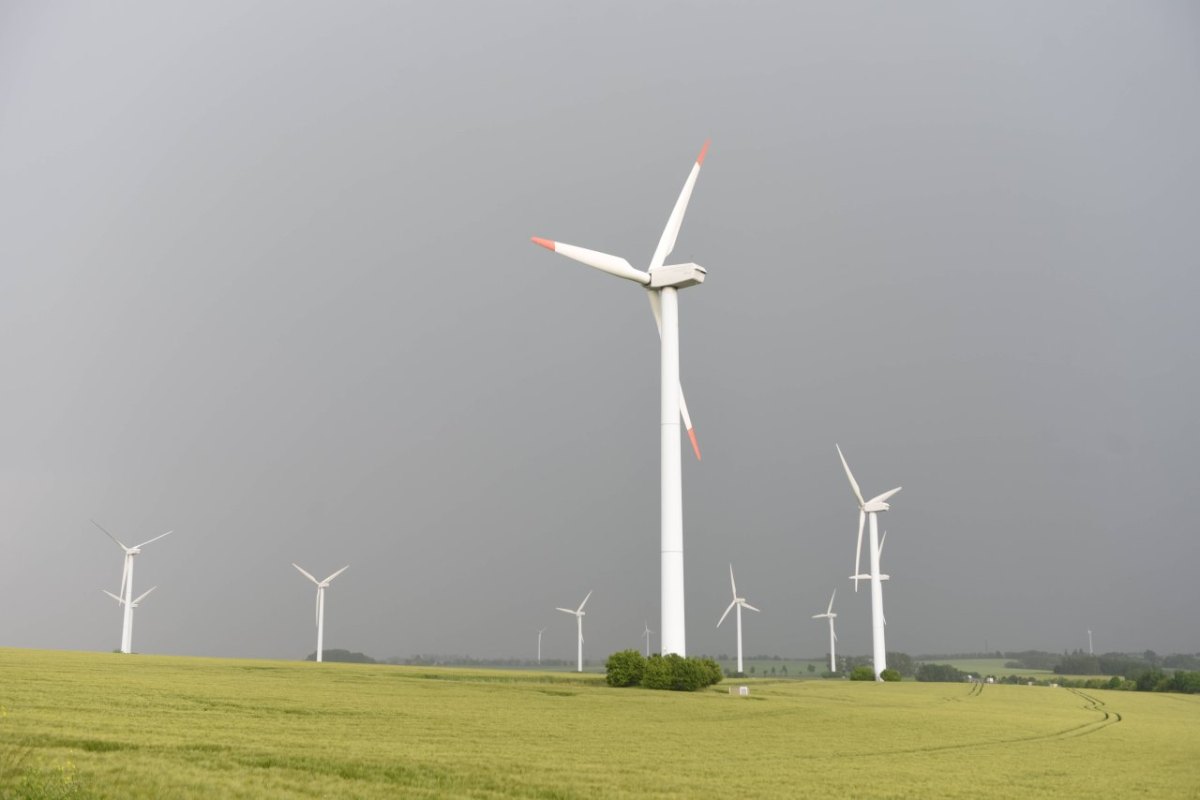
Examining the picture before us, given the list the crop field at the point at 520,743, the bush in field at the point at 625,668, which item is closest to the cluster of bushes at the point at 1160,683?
the crop field at the point at 520,743

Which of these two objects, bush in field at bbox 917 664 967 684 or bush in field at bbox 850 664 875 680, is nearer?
bush in field at bbox 850 664 875 680

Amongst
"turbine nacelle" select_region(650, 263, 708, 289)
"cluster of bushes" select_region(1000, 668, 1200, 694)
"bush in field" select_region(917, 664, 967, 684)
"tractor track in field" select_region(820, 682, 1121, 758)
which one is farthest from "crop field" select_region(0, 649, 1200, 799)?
"bush in field" select_region(917, 664, 967, 684)

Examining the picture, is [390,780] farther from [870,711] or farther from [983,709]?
[983,709]

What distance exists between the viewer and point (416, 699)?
1946 inches

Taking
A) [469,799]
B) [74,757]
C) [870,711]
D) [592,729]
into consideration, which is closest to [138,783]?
[74,757]

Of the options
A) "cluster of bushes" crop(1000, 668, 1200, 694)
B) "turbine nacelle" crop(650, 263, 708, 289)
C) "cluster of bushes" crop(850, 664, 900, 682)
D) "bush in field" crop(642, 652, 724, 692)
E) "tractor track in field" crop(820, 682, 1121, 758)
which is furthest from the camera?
"cluster of bushes" crop(850, 664, 900, 682)

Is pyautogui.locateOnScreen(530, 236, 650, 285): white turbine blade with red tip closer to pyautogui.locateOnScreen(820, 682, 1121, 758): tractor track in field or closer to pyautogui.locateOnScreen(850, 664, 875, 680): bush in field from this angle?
pyautogui.locateOnScreen(820, 682, 1121, 758): tractor track in field

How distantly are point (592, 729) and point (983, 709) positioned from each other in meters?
36.7

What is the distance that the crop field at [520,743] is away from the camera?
23578 mm

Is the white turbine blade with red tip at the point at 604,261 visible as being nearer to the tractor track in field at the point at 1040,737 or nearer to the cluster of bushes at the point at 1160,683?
the tractor track in field at the point at 1040,737

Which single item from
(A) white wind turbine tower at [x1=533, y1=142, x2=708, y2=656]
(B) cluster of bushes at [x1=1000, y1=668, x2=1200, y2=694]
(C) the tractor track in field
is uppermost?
(A) white wind turbine tower at [x1=533, y1=142, x2=708, y2=656]

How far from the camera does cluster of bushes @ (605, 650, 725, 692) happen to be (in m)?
64.2

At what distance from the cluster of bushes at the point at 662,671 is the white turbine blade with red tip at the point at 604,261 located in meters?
28.0

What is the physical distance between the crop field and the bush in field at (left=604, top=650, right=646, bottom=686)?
421 cm
